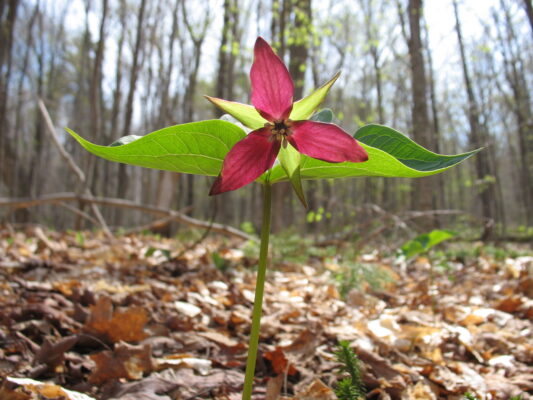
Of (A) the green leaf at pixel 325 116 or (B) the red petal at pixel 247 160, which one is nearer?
(B) the red petal at pixel 247 160

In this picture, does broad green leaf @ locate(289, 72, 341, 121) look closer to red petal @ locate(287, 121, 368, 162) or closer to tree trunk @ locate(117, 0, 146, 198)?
red petal @ locate(287, 121, 368, 162)

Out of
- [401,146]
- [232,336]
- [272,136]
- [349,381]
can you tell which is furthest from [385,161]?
[232,336]

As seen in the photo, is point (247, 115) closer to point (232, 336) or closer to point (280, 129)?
point (280, 129)

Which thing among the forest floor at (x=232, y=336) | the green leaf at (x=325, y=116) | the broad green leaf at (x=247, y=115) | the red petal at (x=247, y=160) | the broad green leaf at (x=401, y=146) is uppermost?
the green leaf at (x=325, y=116)

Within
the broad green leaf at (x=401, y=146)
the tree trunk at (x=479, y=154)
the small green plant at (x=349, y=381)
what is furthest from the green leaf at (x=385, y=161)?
the tree trunk at (x=479, y=154)

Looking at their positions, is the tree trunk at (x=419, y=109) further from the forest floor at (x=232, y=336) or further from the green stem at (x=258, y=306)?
the green stem at (x=258, y=306)
